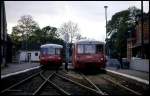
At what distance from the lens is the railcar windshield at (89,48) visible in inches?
1346

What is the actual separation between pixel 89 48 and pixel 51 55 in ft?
41.3

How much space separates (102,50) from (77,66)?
2374mm

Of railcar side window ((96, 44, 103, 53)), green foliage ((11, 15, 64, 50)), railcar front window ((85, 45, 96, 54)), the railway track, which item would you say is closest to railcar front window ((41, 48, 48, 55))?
railcar front window ((85, 45, 96, 54))

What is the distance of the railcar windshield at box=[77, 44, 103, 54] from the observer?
112ft

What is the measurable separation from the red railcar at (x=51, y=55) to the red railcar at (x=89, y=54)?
11.4 metres

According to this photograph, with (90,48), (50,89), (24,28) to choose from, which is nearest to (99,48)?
(90,48)

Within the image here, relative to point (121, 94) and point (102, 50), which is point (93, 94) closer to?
point (121, 94)

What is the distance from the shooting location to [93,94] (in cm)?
1625

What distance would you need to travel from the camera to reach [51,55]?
46.4 m

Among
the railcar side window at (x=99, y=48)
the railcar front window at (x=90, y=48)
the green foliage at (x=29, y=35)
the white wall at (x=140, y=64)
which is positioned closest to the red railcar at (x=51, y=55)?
the white wall at (x=140, y=64)

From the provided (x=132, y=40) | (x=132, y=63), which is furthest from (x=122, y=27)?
(x=132, y=63)

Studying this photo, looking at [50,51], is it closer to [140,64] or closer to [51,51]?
[51,51]

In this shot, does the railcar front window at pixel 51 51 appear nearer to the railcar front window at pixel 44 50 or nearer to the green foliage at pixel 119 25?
the railcar front window at pixel 44 50

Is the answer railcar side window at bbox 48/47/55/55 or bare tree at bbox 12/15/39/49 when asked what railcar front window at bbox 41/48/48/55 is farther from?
bare tree at bbox 12/15/39/49
